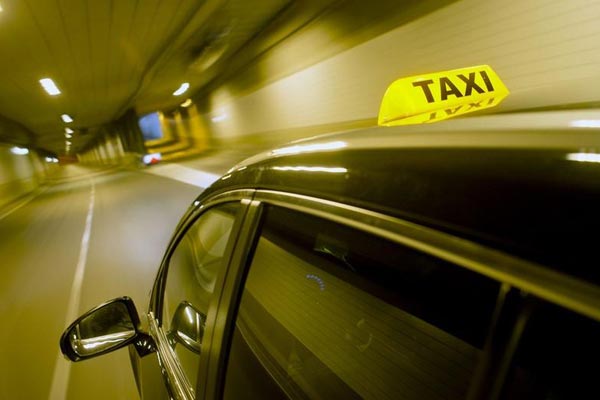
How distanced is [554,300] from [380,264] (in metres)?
0.38

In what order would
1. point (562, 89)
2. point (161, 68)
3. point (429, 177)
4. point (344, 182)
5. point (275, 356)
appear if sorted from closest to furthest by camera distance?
point (429, 177)
point (344, 182)
point (275, 356)
point (562, 89)
point (161, 68)

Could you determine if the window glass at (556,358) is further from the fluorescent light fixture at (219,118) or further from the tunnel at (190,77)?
the fluorescent light fixture at (219,118)

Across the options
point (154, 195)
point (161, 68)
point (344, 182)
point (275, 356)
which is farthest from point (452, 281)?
point (161, 68)

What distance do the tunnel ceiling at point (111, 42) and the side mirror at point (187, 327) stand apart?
865cm

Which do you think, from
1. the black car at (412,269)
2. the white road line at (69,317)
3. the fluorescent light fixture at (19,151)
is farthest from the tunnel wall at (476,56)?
the fluorescent light fixture at (19,151)

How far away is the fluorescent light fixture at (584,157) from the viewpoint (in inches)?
15.8

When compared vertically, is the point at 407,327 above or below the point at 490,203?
below

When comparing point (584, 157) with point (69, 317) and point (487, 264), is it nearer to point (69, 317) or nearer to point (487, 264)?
point (487, 264)

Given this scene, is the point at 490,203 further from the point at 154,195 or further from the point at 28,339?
the point at 154,195

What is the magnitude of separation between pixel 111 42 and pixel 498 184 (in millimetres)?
13050

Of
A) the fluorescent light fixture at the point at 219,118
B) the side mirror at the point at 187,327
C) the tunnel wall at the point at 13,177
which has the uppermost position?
the fluorescent light fixture at the point at 219,118

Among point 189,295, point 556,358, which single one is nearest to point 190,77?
point 189,295

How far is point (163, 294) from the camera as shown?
2059 mm

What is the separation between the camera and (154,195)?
12.6 m
